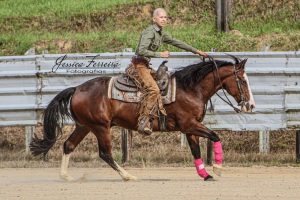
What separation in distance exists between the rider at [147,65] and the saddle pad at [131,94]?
0.13 metres

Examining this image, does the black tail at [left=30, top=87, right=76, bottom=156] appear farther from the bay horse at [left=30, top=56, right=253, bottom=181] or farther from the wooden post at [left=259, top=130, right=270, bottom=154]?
the wooden post at [left=259, top=130, right=270, bottom=154]

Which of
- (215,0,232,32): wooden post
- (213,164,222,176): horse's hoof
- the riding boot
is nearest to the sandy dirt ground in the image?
(213,164,222,176): horse's hoof

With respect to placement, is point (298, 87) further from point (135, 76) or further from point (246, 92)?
point (135, 76)

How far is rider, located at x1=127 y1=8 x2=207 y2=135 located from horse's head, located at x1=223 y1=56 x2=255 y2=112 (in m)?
0.54

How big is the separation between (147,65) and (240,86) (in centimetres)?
145

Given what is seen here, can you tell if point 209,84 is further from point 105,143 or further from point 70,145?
point 70,145

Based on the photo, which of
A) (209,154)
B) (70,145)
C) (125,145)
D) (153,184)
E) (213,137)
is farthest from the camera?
(125,145)

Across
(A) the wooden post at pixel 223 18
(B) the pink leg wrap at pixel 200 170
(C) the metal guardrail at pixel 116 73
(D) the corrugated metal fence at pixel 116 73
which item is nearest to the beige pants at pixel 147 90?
(B) the pink leg wrap at pixel 200 170

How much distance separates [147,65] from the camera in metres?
14.3

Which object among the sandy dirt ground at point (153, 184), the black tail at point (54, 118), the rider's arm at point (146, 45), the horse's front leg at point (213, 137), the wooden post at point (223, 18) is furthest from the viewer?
the wooden post at point (223, 18)

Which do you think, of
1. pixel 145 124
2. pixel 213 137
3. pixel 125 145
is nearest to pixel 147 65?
pixel 145 124

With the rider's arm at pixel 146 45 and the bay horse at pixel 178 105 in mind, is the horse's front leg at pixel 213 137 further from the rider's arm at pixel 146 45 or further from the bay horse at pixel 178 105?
the rider's arm at pixel 146 45

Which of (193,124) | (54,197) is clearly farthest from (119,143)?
(54,197)

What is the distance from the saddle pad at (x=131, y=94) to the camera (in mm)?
14250
